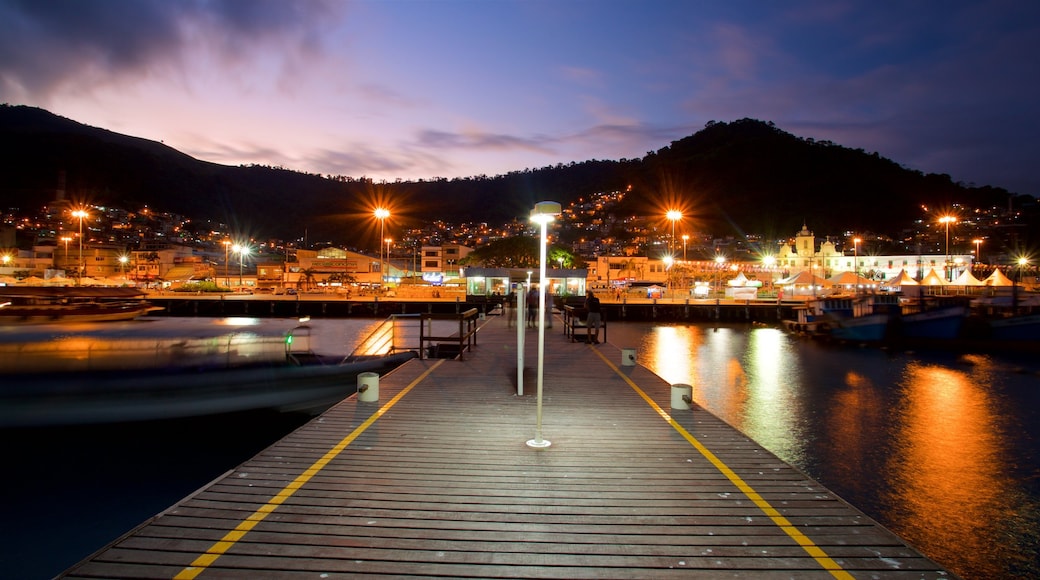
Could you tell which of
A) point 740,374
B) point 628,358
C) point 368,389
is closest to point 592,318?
point 628,358

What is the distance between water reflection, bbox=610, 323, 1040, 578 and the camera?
8.81 metres

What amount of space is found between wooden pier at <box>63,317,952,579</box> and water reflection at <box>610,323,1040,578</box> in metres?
4.88

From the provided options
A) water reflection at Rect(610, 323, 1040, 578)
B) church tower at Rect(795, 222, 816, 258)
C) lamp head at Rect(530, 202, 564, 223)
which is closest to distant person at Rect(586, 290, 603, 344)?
water reflection at Rect(610, 323, 1040, 578)

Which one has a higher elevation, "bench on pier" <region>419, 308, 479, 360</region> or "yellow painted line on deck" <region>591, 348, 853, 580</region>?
"bench on pier" <region>419, 308, 479, 360</region>

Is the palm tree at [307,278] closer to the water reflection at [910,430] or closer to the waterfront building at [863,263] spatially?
the water reflection at [910,430]

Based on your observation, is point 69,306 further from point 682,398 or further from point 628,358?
point 682,398

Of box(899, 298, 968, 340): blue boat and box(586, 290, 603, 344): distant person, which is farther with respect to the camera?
box(899, 298, 968, 340): blue boat

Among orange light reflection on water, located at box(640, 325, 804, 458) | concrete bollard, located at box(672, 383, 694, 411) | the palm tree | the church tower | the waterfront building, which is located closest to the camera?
concrete bollard, located at box(672, 383, 694, 411)

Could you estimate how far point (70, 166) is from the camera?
187625 millimetres

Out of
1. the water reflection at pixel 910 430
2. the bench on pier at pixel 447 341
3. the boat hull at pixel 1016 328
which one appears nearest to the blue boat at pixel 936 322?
the boat hull at pixel 1016 328

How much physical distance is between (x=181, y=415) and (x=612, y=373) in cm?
1094

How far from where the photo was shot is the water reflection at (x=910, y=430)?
881 centimetres

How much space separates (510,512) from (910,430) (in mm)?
15016

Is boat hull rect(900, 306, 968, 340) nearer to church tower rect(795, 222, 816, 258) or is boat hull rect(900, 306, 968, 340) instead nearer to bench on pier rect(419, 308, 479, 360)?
bench on pier rect(419, 308, 479, 360)
